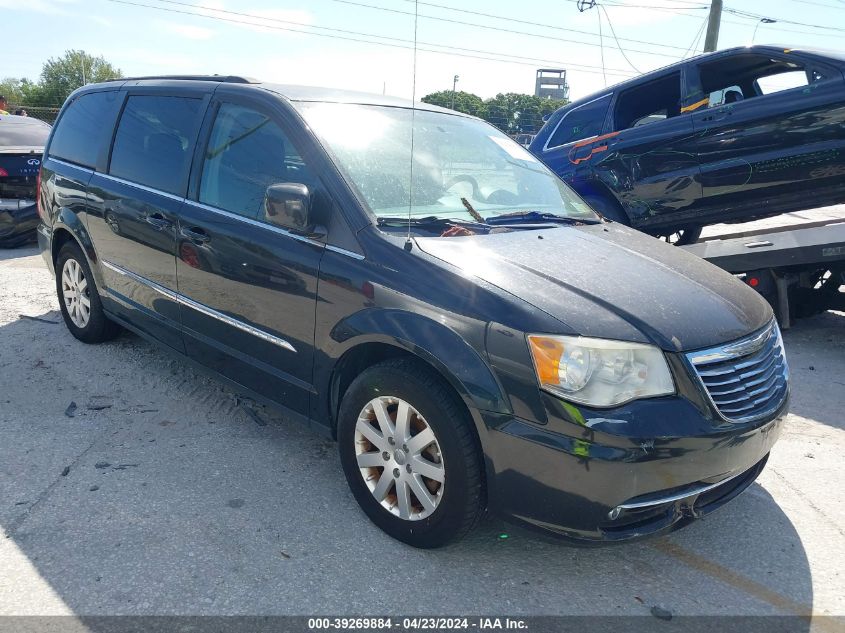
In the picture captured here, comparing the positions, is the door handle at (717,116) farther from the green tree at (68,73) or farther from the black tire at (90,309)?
the green tree at (68,73)

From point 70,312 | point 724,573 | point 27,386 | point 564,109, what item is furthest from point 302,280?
point 564,109

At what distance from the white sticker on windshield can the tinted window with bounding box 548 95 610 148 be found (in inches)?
140

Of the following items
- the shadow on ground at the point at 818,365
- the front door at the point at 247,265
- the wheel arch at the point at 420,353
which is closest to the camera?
the wheel arch at the point at 420,353

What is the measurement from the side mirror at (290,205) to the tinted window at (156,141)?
1.03 meters

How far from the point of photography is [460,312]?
249 cm

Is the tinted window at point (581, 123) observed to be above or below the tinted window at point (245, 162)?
above

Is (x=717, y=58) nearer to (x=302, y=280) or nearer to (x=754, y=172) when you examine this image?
(x=754, y=172)

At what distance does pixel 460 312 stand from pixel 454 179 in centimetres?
121

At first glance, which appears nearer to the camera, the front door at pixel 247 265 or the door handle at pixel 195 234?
the front door at pixel 247 265

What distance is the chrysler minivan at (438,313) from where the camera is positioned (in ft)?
7.70

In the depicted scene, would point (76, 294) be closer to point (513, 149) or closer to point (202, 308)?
point (202, 308)

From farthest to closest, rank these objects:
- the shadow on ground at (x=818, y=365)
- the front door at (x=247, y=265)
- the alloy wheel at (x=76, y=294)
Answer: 1. the alloy wheel at (x=76, y=294)
2. the shadow on ground at (x=818, y=365)
3. the front door at (x=247, y=265)

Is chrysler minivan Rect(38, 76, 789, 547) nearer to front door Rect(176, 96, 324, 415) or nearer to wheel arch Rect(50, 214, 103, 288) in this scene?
front door Rect(176, 96, 324, 415)

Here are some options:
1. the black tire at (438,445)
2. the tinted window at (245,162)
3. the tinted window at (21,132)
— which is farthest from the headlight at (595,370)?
the tinted window at (21,132)
